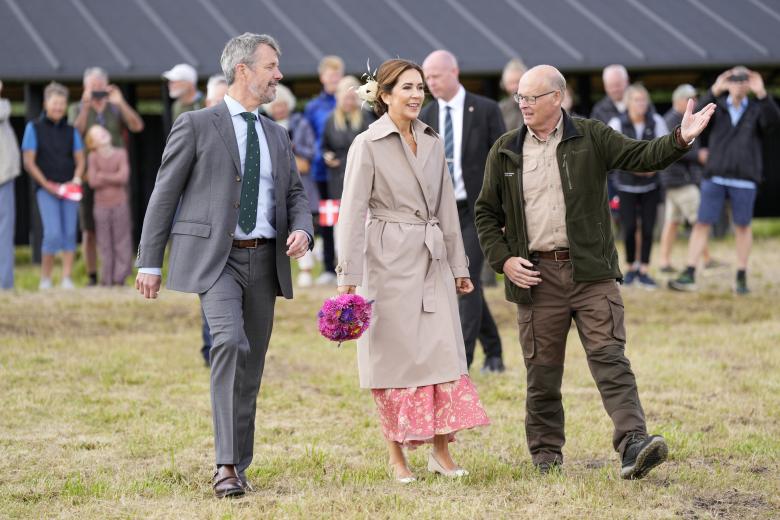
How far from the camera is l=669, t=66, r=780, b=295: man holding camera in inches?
501

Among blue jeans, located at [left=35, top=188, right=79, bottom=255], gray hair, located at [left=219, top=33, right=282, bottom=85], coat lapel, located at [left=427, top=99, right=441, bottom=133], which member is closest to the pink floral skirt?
gray hair, located at [left=219, top=33, right=282, bottom=85]

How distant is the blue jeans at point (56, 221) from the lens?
44.2ft

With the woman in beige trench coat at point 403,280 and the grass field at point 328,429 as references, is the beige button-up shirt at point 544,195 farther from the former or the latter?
the grass field at point 328,429

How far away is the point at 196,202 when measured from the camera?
5812 millimetres

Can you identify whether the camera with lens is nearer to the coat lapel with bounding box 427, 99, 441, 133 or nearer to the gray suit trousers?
the coat lapel with bounding box 427, 99, 441, 133

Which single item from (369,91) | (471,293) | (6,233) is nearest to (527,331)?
(369,91)

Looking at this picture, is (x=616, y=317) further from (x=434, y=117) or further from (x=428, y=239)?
(x=434, y=117)

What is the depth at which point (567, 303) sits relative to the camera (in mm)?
6082

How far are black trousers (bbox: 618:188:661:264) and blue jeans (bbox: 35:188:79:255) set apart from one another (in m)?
5.99

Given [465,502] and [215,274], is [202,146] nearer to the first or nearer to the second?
[215,274]

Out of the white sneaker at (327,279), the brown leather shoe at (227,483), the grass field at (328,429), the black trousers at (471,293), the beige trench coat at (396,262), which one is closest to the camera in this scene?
the grass field at (328,429)

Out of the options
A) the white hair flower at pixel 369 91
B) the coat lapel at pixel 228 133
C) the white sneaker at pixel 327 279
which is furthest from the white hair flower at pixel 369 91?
the white sneaker at pixel 327 279

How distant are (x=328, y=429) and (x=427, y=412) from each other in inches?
58.6

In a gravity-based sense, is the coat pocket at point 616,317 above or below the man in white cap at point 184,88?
below
